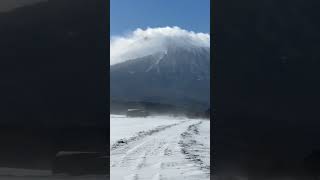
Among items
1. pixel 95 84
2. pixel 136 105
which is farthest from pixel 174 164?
pixel 136 105

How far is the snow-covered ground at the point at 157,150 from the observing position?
15.5ft

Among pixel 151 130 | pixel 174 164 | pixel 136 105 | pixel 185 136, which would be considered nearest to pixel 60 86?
pixel 174 164

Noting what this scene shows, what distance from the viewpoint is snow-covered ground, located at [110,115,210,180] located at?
4.72m

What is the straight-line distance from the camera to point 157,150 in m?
7.52

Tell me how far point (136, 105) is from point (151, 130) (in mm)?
1537
